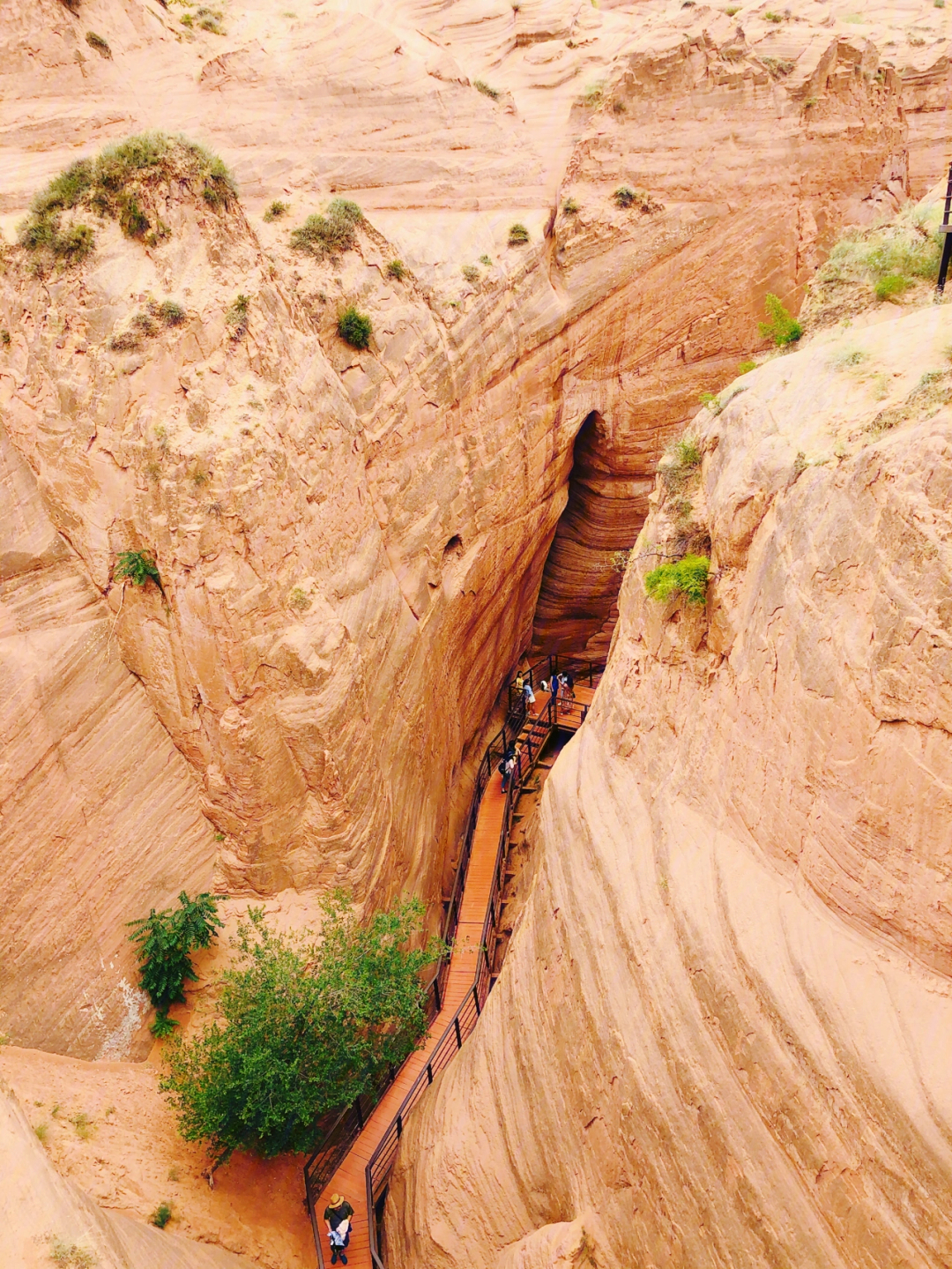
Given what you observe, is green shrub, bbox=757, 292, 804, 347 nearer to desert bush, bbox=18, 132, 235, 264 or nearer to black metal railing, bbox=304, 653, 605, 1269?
desert bush, bbox=18, 132, 235, 264

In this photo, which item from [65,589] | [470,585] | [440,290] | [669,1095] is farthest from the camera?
[470,585]

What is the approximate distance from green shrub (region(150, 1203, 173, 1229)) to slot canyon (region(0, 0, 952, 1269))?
52 millimetres

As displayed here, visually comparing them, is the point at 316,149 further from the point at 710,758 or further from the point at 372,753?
the point at 710,758

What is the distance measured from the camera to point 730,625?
33.6 feet

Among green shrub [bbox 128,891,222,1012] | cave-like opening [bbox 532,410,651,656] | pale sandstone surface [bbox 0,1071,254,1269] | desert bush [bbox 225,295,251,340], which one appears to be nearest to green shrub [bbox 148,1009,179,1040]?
green shrub [bbox 128,891,222,1012]

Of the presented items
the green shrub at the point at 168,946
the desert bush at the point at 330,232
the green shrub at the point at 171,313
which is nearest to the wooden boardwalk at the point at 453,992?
the green shrub at the point at 168,946

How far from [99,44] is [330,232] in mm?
5175

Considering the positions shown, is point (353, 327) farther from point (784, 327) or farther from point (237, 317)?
point (784, 327)

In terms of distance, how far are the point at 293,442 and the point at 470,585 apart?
544 cm

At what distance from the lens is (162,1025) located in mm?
14102

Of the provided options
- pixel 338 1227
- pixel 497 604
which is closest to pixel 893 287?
pixel 497 604

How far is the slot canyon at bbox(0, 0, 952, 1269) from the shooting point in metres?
8.36

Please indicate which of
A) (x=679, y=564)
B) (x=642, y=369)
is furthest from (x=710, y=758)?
(x=642, y=369)

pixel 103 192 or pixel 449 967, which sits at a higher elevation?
pixel 103 192
